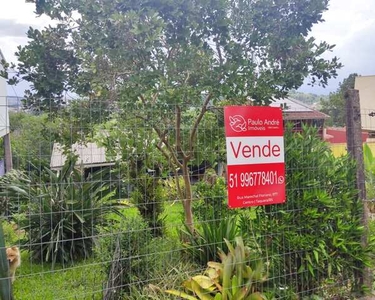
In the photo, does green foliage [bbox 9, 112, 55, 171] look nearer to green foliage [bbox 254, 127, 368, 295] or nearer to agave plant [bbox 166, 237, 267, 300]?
agave plant [bbox 166, 237, 267, 300]

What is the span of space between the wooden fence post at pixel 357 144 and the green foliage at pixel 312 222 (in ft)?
0.34

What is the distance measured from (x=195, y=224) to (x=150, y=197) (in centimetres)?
87

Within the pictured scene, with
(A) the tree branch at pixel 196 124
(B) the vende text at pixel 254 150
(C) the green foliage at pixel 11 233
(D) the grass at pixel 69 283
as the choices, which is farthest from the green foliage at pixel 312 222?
(C) the green foliage at pixel 11 233

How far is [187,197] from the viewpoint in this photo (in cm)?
486

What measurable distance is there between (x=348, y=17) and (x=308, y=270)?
4.01 m

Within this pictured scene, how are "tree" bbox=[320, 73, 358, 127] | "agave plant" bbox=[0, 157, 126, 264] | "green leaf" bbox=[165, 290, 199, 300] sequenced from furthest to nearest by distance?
"agave plant" bbox=[0, 157, 126, 264]
"tree" bbox=[320, 73, 358, 127]
"green leaf" bbox=[165, 290, 199, 300]

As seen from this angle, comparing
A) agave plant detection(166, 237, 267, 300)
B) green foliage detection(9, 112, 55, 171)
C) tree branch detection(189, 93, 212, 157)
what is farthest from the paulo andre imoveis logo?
green foliage detection(9, 112, 55, 171)

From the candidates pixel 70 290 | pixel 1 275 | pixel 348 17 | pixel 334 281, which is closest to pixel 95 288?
pixel 70 290

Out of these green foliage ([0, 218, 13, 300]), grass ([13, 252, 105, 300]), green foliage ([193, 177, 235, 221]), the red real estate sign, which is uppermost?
the red real estate sign

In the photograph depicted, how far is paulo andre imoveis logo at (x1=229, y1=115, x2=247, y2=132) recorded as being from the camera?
3.69 metres

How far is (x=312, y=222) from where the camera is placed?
160 inches

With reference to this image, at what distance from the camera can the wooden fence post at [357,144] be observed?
442 centimetres

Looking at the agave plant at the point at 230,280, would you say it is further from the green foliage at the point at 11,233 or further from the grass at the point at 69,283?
the green foliage at the point at 11,233

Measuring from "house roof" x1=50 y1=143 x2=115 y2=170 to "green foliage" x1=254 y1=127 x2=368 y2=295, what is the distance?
6.69 feet
